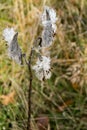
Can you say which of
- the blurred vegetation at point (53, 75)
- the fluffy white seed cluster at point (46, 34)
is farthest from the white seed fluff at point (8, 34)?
the blurred vegetation at point (53, 75)

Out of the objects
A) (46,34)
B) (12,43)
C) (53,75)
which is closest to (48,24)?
(46,34)

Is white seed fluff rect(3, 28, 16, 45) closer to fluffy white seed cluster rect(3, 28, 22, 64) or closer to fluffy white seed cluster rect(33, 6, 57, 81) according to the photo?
fluffy white seed cluster rect(3, 28, 22, 64)

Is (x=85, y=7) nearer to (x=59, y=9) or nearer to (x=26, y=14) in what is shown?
(x=59, y=9)

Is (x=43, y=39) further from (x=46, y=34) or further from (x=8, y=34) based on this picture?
(x=8, y=34)

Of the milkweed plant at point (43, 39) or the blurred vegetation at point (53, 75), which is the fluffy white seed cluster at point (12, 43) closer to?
the milkweed plant at point (43, 39)

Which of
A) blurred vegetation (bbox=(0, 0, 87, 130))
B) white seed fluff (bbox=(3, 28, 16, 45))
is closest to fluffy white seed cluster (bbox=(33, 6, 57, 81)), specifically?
white seed fluff (bbox=(3, 28, 16, 45))

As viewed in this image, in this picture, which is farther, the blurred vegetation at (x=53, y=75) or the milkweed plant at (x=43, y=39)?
the blurred vegetation at (x=53, y=75)
